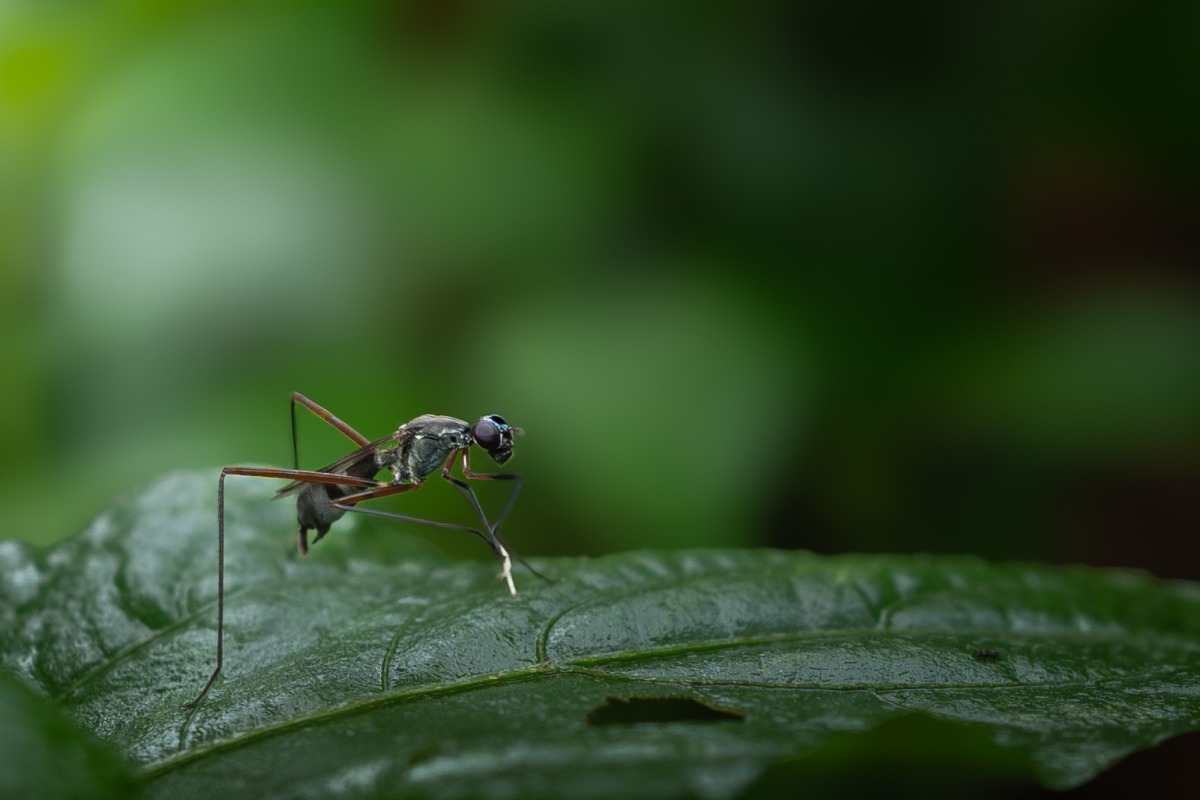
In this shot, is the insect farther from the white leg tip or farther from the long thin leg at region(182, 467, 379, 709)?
the white leg tip

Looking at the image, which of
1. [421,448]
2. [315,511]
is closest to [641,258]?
[421,448]

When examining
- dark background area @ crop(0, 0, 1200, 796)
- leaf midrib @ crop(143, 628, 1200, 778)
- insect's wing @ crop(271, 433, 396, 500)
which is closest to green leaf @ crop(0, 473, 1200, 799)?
leaf midrib @ crop(143, 628, 1200, 778)

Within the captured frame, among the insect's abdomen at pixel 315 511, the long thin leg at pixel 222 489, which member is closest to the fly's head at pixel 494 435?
the long thin leg at pixel 222 489

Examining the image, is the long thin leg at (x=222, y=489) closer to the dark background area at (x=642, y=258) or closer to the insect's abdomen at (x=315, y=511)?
the insect's abdomen at (x=315, y=511)

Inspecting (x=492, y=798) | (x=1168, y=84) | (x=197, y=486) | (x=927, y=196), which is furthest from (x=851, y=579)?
(x=1168, y=84)

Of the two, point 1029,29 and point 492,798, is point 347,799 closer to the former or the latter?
point 492,798

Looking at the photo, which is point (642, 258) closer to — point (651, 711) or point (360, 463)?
point (360, 463)
